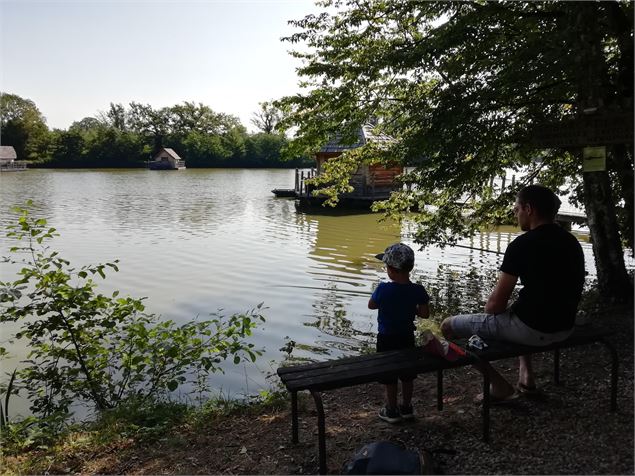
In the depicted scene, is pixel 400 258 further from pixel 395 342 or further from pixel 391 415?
pixel 391 415

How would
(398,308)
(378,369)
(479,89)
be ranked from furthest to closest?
(479,89) → (398,308) → (378,369)

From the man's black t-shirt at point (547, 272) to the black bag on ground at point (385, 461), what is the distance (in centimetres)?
137

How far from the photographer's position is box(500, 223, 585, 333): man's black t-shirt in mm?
3297

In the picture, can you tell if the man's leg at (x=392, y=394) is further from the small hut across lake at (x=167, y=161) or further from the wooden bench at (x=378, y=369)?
the small hut across lake at (x=167, y=161)

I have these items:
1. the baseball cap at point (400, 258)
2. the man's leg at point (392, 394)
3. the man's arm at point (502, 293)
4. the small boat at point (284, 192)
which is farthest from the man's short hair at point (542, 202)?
the small boat at point (284, 192)

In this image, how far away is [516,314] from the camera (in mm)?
3508

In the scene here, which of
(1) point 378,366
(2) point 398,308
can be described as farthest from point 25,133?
(1) point 378,366

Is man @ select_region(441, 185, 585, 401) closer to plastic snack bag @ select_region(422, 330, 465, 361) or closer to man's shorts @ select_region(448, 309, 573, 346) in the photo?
man's shorts @ select_region(448, 309, 573, 346)

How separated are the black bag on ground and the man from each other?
0.98 metres

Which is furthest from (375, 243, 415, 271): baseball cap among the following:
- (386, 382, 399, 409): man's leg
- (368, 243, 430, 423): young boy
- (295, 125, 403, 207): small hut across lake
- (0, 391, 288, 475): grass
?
(295, 125, 403, 207): small hut across lake

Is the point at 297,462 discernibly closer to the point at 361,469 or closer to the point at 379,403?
the point at 361,469

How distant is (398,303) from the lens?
3.57 metres

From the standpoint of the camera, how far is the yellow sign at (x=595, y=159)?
4.82 metres

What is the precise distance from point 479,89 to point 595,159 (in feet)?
→ 5.09
